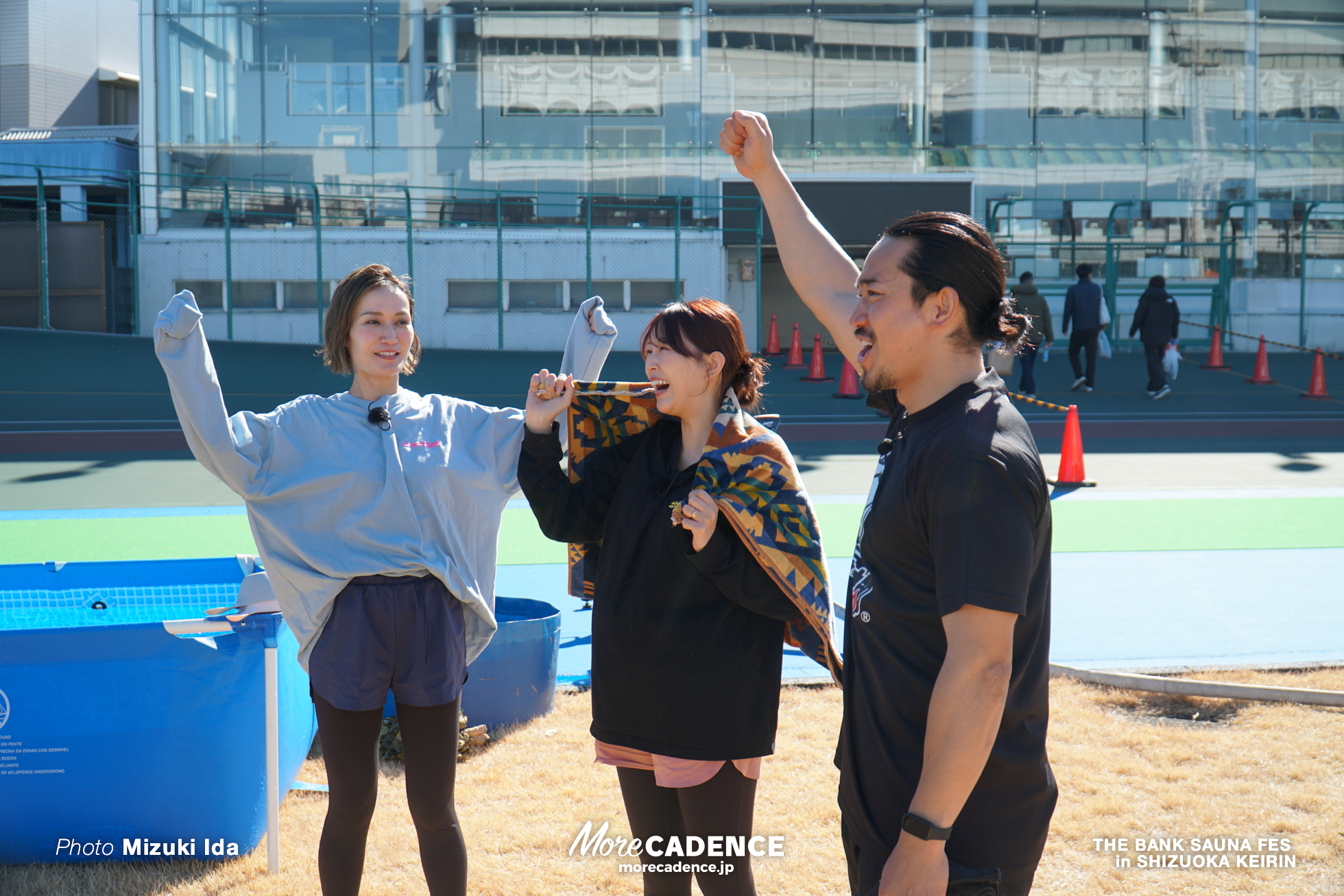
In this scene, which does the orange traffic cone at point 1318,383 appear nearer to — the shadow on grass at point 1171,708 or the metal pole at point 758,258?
the metal pole at point 758,258

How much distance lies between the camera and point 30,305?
22609mm

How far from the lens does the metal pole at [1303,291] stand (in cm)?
2452

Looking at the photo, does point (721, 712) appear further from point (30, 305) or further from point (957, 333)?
point (30, 305)

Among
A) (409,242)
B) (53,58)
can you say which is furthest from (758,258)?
(53,58)

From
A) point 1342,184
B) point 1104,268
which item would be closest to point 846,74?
point 1104,268

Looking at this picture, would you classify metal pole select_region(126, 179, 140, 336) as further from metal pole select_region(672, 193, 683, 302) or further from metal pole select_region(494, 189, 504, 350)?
metal pole select_region(672, 193, 683, 302)

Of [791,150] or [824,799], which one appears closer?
[824,799]

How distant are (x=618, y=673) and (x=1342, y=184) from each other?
30007mm

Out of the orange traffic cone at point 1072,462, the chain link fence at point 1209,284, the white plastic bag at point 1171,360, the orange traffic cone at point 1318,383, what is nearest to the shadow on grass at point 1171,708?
the orange traffic cone at point 1072,462

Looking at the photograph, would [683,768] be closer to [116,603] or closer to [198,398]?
[198,398]

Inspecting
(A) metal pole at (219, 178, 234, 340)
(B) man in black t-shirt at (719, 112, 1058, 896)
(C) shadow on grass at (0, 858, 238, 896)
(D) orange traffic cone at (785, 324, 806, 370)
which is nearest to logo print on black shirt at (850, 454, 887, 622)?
(B) man in black t-shirt at (719, 112, 1058, 896)

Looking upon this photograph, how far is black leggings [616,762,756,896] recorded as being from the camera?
2709 millimetres

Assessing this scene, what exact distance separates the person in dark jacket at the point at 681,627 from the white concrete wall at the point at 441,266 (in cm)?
2031

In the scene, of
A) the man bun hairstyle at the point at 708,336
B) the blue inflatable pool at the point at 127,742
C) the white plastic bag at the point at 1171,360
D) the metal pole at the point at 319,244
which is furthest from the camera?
the metal pole at the point at 319,244
